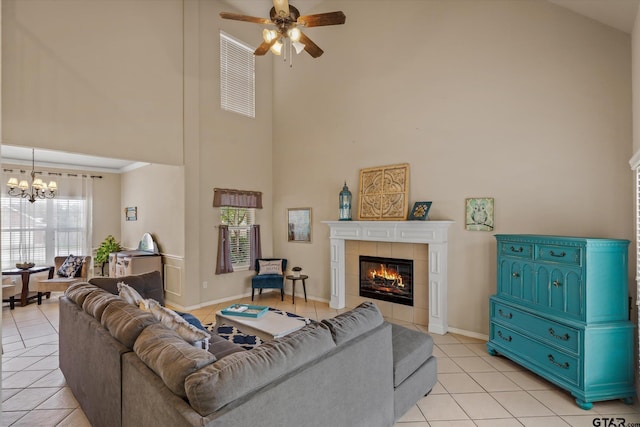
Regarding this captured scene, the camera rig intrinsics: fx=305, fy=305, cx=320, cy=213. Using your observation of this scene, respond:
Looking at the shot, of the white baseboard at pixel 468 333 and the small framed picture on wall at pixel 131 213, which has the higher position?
the small framed picture on wall at pixel 131 213

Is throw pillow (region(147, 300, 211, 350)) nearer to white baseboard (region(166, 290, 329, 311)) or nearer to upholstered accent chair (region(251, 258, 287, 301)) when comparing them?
white baseboard (region(166, 290, 329, 311))

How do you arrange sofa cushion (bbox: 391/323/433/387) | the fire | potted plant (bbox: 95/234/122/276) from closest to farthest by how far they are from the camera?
sofa cushion (bbox: 391/323/433/387) → the fire → potted plant (bbox: 95/234/122/276)

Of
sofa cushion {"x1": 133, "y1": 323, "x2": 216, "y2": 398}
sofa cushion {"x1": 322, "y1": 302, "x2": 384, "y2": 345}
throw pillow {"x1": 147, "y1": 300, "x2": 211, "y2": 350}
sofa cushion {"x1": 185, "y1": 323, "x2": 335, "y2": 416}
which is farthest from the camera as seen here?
throw pillow {"x1": 147, "y1": 300, "x2": 211, "y2": 350}

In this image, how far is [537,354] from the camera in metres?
2.97

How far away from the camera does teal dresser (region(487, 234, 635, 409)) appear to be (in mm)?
2582

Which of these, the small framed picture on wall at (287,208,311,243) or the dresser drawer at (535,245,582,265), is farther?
the small framed picture on wall at (287,208,311,243)

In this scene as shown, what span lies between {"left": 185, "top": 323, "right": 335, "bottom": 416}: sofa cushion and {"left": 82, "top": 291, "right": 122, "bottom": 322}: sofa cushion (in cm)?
146

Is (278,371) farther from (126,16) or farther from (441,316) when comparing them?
(126,16)

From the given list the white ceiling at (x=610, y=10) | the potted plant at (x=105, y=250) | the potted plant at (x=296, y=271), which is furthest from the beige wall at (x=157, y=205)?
the white ceiling at (x=610, y=10)

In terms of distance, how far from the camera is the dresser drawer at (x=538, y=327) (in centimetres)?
267

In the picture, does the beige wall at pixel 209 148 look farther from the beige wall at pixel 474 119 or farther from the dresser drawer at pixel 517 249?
the dresser drawer at pixel 517 249

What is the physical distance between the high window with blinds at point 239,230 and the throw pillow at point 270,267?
1.30 ft

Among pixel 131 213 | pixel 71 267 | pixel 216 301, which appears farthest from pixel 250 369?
pixel 131 213

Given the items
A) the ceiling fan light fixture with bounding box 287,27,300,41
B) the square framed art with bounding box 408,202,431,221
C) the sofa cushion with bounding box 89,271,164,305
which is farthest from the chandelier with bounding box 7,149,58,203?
the square framed art with bounding box 408,202,431,221
